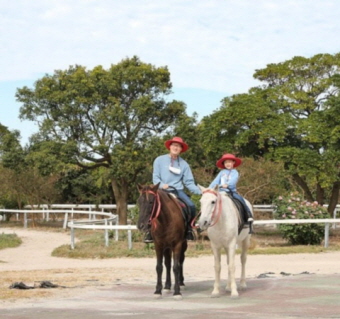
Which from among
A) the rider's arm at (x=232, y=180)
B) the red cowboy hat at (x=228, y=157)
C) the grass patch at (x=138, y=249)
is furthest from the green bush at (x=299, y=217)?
the rider's arm at (x=232, y=180)

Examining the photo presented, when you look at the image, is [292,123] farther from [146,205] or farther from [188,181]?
[146,205]

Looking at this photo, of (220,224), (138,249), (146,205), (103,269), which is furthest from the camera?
(138,249)

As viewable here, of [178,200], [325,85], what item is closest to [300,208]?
[325,85]

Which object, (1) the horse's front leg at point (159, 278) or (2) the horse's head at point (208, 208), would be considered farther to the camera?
(1) the horse's front leg at point (159, 278)

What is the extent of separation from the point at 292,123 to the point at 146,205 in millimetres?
18968

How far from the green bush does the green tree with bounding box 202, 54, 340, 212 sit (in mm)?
2937

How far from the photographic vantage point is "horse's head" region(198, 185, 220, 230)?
1045cm

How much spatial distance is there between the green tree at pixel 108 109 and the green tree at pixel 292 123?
15.5ft

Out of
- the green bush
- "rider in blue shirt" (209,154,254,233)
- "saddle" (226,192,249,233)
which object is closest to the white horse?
"saddle" (226,192,249,233)

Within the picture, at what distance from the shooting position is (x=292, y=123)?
28.5 meters

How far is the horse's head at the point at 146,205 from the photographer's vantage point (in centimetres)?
1040

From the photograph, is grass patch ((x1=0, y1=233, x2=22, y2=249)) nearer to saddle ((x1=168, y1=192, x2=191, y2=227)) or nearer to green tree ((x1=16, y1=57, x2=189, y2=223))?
green tree ((x1=16, y1=57, x2=189, y2=223))

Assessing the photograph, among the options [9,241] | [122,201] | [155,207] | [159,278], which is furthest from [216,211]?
[122,201]

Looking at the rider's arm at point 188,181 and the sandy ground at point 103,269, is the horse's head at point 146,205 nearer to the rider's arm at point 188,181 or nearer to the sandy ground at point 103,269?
the rider's arm at point 188,181
